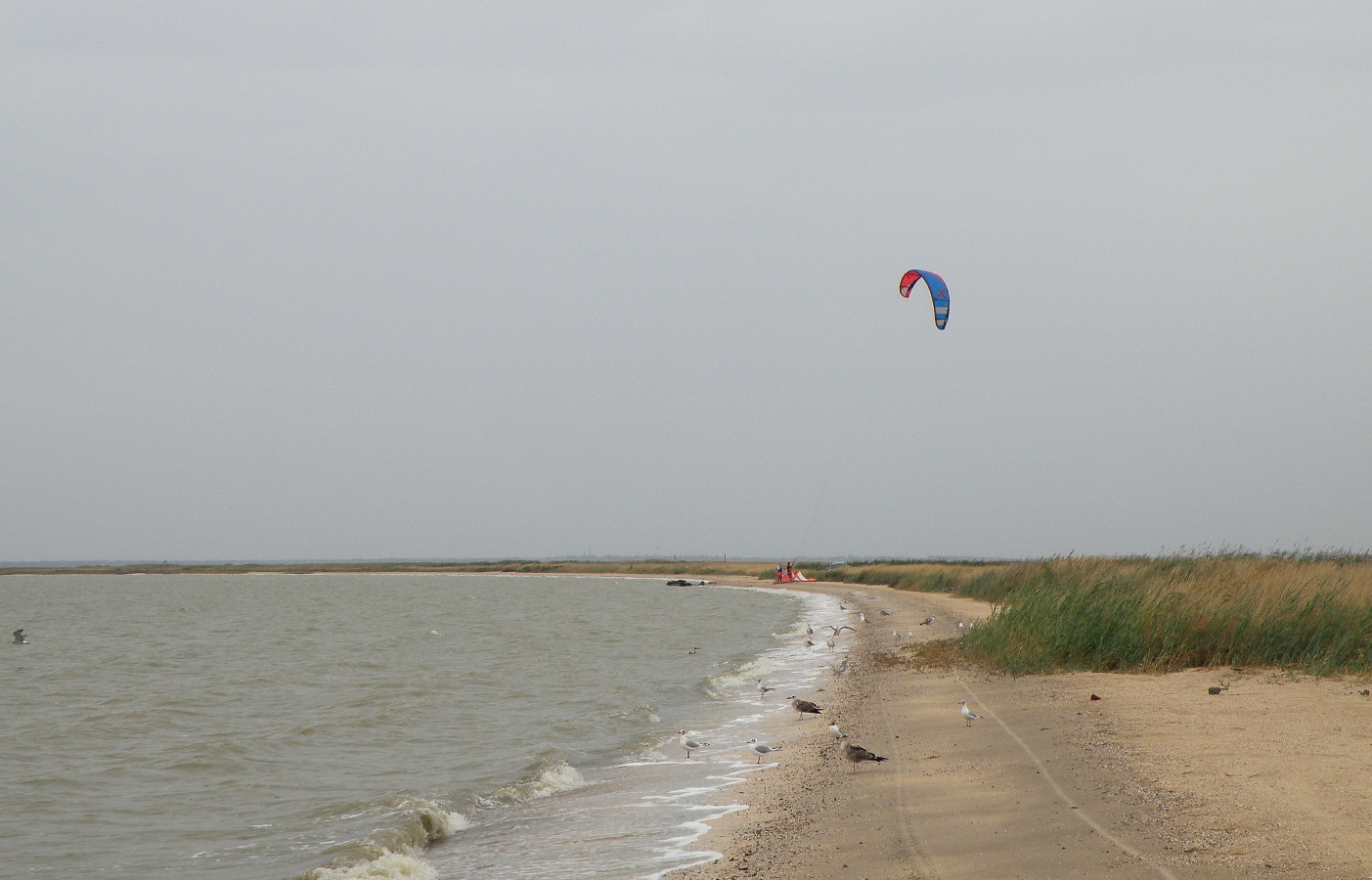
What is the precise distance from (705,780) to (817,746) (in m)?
1.65

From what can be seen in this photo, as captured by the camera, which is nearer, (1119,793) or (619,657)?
(1119,793)

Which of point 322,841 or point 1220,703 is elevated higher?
point 1220,703

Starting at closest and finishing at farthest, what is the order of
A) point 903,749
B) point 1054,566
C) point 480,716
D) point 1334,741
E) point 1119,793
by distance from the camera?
point 1119,793 → point 1334,741 → point 903,749 → point 480,716 → point 1054,566

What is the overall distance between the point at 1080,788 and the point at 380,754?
9325mm

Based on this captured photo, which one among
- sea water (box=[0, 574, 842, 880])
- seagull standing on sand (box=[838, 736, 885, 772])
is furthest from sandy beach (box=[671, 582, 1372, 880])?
sea water (box=[0, 574, 842, 880])

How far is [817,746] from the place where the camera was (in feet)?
38.5

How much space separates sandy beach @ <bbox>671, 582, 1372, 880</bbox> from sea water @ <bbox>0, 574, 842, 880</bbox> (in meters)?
1.02

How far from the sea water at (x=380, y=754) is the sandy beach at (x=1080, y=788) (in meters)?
1.02

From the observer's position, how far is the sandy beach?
6.33 m

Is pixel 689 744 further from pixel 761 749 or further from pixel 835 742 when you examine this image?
pixel 835 742

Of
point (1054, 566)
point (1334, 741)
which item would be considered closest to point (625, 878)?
point (1334, 741)

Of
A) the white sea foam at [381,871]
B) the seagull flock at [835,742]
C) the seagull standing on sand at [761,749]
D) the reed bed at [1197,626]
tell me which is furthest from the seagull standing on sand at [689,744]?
the reed bed at [1197,626]

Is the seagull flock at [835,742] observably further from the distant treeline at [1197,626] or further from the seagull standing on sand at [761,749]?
the distant treeline at [1197,626]

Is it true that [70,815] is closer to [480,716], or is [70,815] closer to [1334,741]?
[480,716]
